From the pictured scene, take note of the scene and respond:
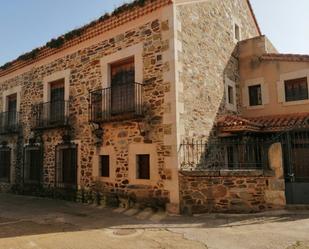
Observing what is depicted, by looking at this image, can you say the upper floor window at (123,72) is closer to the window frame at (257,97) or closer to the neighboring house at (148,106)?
the neighboring house at (148,106)

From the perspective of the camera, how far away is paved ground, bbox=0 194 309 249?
5.15 meters

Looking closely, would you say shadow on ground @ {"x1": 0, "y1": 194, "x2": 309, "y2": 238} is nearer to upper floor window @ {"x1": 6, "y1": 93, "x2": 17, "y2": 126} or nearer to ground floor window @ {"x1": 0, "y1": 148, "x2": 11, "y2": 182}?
ground floor window @ {"x1": 0, "y1": 148, "x2": 11, "y2": 182}

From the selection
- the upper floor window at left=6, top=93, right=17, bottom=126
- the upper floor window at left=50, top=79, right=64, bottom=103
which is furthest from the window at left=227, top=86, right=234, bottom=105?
the upper floor window at left=6, top=93, right=17, bottom=126

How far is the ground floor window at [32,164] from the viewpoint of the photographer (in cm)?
1172

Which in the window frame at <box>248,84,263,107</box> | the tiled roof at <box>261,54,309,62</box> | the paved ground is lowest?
the paved ground

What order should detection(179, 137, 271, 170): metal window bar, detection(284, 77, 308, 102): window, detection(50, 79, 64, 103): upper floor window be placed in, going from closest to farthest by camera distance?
1. detection(179, 137, 271, 170): metal window bar
2. detection(284, 77, 308, 102): window
3. detection(50, 79, 64, 103): upper floor window

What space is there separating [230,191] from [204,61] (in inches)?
175

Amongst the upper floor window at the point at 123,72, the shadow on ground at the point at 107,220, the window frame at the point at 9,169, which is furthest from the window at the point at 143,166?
the window frame at the point at 9,169

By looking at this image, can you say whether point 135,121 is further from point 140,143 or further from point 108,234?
point 108,234

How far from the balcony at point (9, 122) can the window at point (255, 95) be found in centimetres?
1016

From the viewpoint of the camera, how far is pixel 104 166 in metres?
9.45

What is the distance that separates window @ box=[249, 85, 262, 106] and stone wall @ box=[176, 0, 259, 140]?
0.54m

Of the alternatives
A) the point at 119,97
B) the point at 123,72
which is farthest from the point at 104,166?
the point at 123,72

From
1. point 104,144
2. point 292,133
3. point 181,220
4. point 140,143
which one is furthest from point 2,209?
point 292,133
